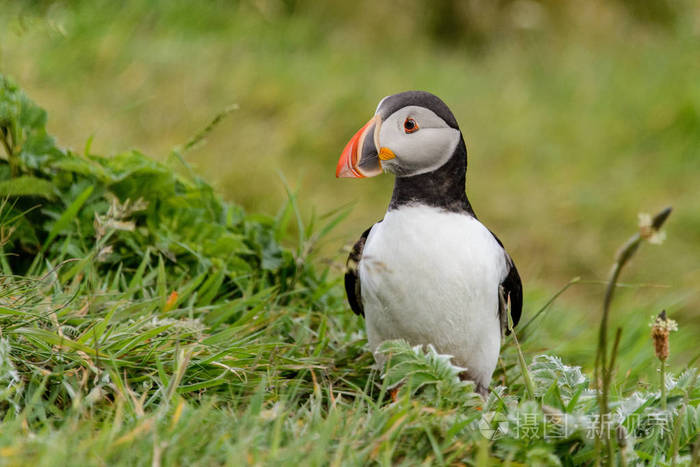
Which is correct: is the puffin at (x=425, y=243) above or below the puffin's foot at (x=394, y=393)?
above

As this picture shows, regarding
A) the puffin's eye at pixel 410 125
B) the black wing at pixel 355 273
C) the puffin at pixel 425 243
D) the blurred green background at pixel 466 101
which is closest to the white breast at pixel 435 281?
the puffin at pixel 425 243

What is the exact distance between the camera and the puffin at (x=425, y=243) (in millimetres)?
2701

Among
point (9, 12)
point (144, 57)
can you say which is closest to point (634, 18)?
point (144, 57)

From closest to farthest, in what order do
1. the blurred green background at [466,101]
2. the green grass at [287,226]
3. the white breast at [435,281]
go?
1. the green grass at [287,226]
2. the white breast at [435,281]
3. the blurred green background at [466,101]

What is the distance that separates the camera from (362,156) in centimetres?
273

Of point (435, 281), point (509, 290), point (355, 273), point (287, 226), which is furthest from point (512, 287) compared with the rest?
point (287, 226)

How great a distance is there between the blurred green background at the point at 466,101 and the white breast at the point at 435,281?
1335mm

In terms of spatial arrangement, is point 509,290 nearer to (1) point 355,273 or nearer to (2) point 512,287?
(2) point 512,287

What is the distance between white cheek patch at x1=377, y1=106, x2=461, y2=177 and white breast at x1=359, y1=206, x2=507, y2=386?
15cm

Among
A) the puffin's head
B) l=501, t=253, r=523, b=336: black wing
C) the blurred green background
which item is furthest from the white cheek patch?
the blurred green background

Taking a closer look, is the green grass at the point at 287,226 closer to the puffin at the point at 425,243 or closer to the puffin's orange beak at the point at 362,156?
the puffin at the point at 425,243

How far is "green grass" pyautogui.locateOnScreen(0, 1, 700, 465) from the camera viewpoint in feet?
7.79

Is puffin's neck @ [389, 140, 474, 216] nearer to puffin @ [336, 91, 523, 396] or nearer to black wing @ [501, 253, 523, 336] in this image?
puffin @ [336, 91, 523, 396]

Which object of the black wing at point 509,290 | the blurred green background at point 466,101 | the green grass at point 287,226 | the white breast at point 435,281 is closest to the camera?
the green grass at point 287,226
